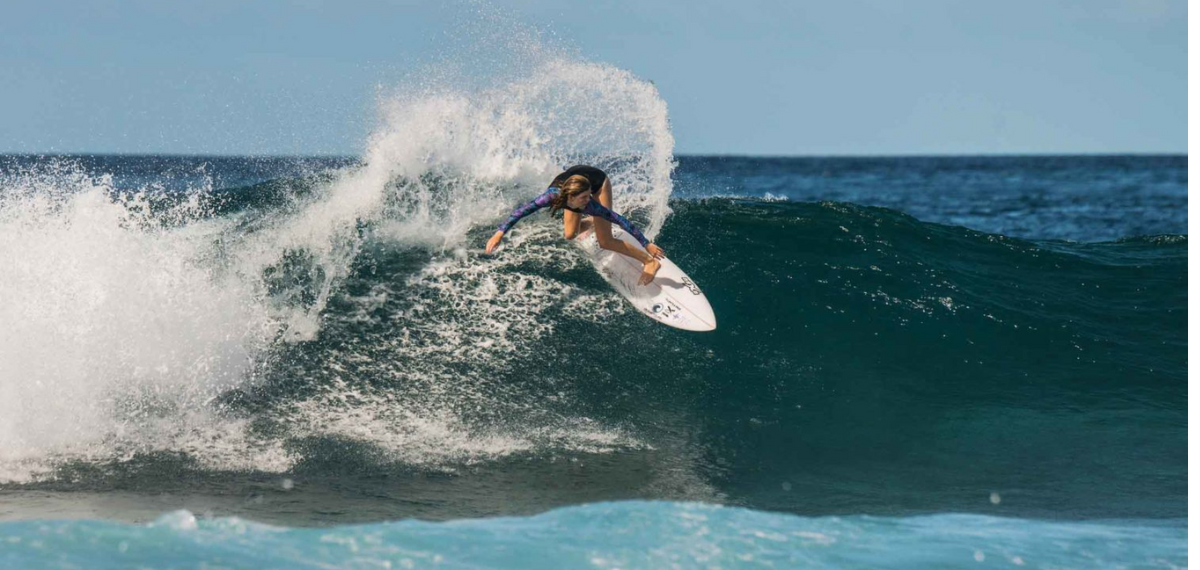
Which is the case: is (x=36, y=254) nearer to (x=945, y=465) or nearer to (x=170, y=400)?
(x=170, y=400)

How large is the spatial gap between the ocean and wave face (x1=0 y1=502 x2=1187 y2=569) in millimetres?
26

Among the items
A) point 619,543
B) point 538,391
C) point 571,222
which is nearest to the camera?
point 619,543

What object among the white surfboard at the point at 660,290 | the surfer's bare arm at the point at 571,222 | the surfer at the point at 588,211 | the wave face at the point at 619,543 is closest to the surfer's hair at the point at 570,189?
the surfer at the point at 588,211

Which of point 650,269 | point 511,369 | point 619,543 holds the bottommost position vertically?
point 619,543

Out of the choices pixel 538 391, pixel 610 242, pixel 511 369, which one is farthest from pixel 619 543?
pixel 610 242

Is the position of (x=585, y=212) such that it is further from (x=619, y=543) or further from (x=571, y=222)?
(x=619, y=543)

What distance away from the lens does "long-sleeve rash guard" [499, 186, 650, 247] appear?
27.5ft

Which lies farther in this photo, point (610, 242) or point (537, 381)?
point (610, 242)

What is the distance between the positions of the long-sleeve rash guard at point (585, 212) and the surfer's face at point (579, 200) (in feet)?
0.14

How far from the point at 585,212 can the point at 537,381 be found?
1.53 metres

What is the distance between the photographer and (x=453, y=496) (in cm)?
637

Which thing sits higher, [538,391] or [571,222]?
[571,222]

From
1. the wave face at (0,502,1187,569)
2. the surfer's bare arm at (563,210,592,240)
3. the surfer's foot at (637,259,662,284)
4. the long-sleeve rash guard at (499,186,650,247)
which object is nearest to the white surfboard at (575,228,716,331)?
the surfer's foot at (637,259,662,284)

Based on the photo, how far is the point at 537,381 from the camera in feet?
27.7
